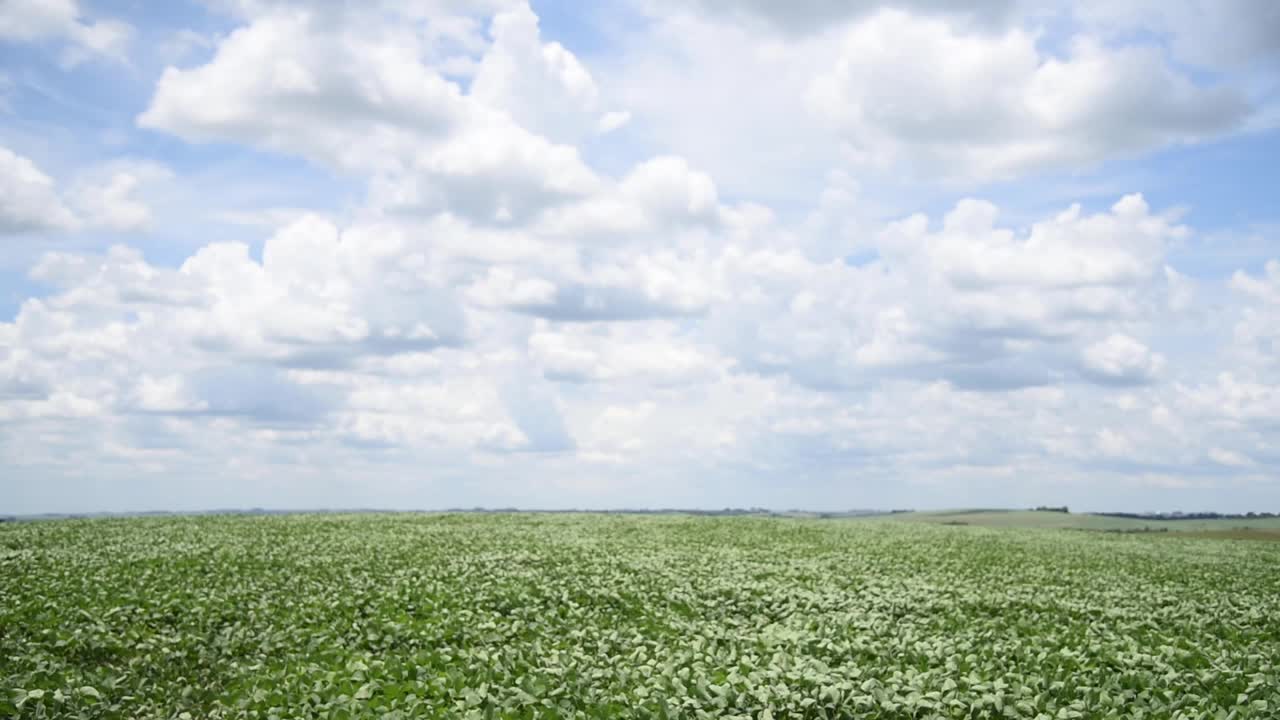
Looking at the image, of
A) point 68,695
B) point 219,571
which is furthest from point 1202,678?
point 219,571

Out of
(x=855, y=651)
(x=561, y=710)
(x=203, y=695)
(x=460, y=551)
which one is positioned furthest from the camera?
(x=460, y=551)

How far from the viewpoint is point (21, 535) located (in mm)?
42719

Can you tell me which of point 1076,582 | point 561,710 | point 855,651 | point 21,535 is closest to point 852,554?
point 1076,582

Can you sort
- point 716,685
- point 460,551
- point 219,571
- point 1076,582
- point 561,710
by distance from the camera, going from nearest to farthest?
point 561,710 → point 716,685 → point 219,571 → point 1076,582 → point 460,551

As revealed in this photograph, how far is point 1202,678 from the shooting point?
15.5 meters

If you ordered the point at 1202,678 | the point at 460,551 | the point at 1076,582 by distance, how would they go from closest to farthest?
the point at 1202,678 < the point at 1076,582 < the point at 460,551

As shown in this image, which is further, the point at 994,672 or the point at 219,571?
the point at 219,571

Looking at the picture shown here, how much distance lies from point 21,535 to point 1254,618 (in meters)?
50.8

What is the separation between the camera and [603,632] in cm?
2025

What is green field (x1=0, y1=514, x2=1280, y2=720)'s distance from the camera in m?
14.0

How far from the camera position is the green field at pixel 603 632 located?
45.8 feet

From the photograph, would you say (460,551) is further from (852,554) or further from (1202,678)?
(1202,678)

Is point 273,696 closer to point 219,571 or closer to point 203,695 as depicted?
point 203,695

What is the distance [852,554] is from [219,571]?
94.2 feet
